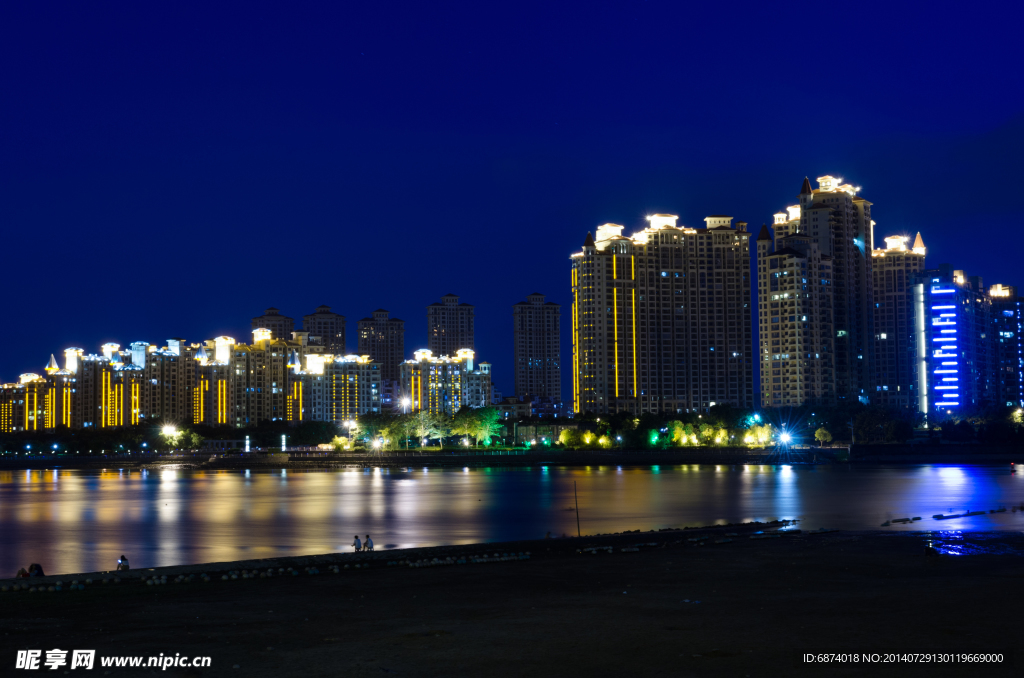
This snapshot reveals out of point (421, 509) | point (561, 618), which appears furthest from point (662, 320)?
point (561, 618)

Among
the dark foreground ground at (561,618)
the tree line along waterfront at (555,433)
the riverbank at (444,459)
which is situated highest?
the dark foreground ground at (561,618)

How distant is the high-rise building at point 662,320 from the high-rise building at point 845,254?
48.0 feet

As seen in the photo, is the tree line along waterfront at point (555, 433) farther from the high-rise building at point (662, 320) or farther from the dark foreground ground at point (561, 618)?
the dark foreground ground at point (561, 618)

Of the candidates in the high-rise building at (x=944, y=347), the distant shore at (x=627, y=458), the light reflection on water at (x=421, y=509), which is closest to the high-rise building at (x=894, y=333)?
the high-rise building at (x=944, y=347)

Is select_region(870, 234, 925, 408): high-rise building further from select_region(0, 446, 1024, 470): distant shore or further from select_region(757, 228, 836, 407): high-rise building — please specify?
select_region(0, 446, 1024, 470): distant shore

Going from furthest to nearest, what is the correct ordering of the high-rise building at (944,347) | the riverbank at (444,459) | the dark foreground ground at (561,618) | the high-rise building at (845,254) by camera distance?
the high-rise building at (944,347) → the high-rise building at (845,254) → the riverbank at (444,459) → the dark foreground ground at (561,618)

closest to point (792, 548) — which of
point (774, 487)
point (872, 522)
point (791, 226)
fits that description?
point (872, 522)

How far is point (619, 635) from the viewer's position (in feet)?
49.7

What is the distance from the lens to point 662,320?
180375 millimetres

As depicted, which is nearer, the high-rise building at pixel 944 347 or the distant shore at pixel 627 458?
the distant shore at pixel 627 458

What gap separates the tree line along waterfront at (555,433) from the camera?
142 m

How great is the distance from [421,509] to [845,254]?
5158 inches

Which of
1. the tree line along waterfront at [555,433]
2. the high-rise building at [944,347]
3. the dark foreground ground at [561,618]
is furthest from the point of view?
the high-rise building at [944,347]

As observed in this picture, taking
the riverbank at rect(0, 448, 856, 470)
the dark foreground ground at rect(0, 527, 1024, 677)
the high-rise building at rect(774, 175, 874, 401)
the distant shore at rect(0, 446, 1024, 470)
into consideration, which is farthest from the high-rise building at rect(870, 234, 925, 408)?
the dark foreground ground at rect(0, 527, 1024, 677)
